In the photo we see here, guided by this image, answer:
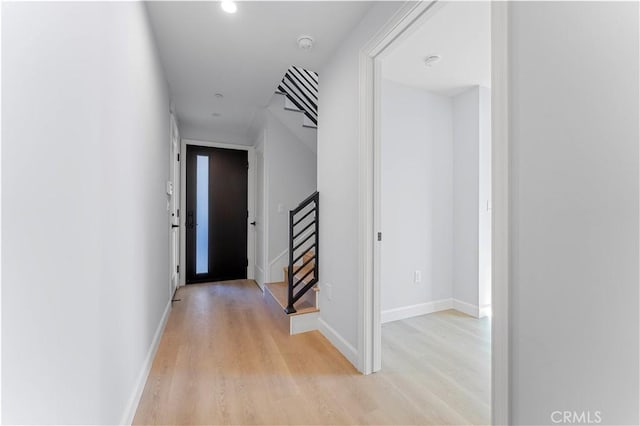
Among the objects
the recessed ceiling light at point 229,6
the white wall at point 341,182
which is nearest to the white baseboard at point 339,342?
the white wall at point 341,182

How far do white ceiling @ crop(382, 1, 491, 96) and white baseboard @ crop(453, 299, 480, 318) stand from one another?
7.69 ft

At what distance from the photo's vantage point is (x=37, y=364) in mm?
704

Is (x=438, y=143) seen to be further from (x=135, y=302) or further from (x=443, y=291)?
(x=135, y=302)

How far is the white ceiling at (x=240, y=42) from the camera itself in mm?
1847

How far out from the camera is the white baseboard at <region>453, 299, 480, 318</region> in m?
2.92

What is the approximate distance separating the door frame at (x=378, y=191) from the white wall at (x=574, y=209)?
0.03 m

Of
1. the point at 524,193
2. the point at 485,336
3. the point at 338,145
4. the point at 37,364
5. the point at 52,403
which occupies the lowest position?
the point at 485,336

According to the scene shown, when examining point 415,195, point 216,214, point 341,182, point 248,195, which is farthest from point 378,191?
point 216,214

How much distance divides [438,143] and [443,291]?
1.69 m

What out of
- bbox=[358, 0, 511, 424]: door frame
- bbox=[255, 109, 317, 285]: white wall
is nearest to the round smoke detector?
bbox=[358, 0, 511, 424]: door frame

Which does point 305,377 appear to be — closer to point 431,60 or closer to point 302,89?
point 431,60

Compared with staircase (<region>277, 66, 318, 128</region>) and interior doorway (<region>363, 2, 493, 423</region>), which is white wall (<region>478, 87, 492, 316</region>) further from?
staircase (<region>277, 66, 318, 128</region>)

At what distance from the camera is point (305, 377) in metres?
1.84

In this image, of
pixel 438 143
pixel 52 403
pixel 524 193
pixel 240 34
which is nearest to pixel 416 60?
pixel 438 143
